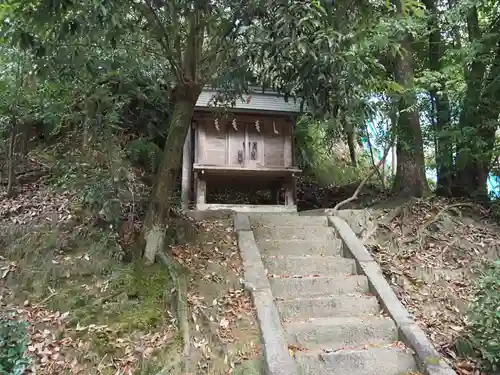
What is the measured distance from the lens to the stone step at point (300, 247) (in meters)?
6.14

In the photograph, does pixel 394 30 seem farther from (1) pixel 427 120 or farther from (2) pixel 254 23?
(2) pixel 254 23

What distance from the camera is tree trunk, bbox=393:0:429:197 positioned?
316 inches

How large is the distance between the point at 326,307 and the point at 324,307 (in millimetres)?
26

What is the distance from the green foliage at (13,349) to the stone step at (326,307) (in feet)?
8.78

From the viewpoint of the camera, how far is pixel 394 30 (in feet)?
22.6

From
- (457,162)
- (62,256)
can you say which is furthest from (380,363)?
(457,162)

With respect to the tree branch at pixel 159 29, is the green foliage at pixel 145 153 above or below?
below

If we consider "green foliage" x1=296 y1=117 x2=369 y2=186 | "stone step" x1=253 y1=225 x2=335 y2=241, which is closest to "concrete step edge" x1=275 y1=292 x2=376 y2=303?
"stone step" x1=253 y1=225 x2=335 y2=241

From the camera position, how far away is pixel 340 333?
4.64 m

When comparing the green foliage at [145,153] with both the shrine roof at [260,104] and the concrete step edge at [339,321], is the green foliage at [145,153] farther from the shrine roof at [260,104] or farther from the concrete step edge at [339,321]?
the concrete step edge at [339,321]

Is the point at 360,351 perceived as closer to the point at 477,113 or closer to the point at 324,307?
the point at 324,307

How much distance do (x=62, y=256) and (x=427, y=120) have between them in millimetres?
7580

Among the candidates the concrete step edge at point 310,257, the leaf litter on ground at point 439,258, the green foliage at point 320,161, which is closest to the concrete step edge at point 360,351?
the leaf litter on ground at point 439,258

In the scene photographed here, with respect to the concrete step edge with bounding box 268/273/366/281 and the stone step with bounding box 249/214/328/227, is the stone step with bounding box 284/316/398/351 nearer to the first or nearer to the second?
the concrete step edge with bounding box 268/273/366/281
